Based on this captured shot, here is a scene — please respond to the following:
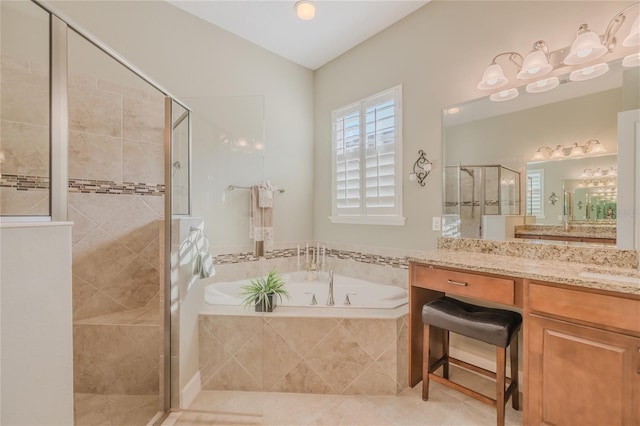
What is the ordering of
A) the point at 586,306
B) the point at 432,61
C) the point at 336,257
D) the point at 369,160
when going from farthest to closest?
1. the point at 336,257
2. the point at 369,160
3. the point at 432,61
4. the point at 586,306

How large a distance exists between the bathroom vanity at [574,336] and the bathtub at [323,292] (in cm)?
82

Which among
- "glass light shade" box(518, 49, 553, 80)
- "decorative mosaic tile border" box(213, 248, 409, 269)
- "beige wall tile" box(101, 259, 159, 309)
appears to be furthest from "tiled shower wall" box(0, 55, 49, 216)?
"glass light shade" box(518, 49, 553, 80)

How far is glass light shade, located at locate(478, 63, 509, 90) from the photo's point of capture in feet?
6.13

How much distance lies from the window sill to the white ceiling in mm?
1840

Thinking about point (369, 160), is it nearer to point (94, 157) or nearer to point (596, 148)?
point (596, 148)

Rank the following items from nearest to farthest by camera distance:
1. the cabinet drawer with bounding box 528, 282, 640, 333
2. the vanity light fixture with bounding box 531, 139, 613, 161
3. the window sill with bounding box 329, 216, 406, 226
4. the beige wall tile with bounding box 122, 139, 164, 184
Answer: the cabinet drawer with bounding box 528, 282, 640, 333
the vanity light fixture with bounding box 531, 139, 613, 161
the beige wall tile with bounding box 122, 139, 164, 184
the window sill with bounding box 329, 216, 406, 226

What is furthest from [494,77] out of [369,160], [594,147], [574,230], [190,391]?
[190,391]

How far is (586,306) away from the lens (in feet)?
3.92

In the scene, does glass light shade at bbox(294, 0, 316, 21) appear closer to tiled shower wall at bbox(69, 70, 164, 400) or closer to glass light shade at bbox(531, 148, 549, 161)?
tiled shower wall at bbox(69, 70, 164, 400)

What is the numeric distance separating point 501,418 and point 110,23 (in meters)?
3.78

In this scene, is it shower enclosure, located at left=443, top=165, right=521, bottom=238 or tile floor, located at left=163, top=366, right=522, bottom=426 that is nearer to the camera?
tile floor, located at left=163, top=366, right=522, bottom=426

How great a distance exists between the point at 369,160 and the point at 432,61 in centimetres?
101

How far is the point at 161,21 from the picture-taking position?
2396 mm

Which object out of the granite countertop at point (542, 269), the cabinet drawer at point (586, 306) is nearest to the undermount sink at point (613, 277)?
the granite countertop at point (542, 269)
